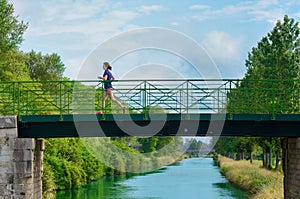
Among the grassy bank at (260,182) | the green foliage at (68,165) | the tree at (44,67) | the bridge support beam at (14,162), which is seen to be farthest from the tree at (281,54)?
the tree at (44,67)

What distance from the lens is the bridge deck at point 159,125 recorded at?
2481 cm

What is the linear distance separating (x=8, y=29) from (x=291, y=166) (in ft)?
95.5

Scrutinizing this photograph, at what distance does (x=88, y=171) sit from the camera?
59.6m

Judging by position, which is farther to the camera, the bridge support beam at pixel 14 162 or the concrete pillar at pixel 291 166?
the concrete pillar at pixel 291 166

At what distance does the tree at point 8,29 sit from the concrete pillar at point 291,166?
27939 mm

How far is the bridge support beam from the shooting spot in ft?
78.6

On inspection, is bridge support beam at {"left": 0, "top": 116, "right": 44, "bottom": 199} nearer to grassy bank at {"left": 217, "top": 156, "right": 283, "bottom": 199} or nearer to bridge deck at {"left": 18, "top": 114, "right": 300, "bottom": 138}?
bridge deck at {"left": 18, "top": 114, "right": 300, "bottom": 138}

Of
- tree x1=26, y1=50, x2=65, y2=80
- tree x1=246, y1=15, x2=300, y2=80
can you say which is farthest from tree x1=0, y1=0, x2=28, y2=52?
tree x1=26, y1=50, x2=65, y2=80

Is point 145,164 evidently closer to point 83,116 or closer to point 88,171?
point 88,171

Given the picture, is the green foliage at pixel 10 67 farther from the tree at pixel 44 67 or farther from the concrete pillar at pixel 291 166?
the tree at pixel 44 67

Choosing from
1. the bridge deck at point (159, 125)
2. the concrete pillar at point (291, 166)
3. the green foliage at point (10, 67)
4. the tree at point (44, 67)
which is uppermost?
the tree at point (44, 67)

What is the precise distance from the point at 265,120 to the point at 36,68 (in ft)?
220

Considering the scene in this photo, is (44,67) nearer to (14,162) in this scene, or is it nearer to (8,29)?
(8,29)

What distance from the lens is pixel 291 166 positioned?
2598cm
